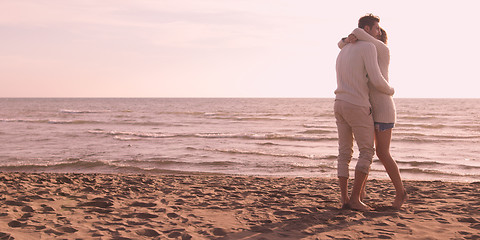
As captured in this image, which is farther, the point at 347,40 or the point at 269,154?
the point at 269,154

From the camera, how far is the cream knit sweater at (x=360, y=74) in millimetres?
3600

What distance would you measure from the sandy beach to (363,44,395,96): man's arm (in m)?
1.24

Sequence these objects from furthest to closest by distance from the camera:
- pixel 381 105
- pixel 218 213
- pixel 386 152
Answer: pixel 218 213 → pixel 386 152 → pixel 381 105

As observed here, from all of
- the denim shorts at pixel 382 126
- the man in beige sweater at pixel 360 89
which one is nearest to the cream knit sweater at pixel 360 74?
the man in beige sweater at pixel 360 89

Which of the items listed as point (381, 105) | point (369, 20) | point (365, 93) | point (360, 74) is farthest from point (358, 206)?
point (369, 20)

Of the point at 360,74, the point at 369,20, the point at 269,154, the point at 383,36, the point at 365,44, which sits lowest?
the point at 269,154

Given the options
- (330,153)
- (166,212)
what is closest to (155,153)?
(330,153)

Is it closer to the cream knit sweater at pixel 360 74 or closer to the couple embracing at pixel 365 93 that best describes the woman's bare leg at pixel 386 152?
the couple embracing at pixel 365 93

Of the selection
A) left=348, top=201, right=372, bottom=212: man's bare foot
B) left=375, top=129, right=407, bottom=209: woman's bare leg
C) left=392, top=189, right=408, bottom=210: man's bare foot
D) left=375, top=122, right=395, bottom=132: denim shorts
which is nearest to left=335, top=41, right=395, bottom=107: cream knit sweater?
left=375, top=122, right=395, bottom=132: denim shorts

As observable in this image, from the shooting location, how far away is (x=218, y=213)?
13.3 feet

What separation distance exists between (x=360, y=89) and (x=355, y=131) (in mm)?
407

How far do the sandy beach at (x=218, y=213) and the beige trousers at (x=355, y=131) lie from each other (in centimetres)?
51

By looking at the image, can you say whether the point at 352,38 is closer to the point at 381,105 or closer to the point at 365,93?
the point at 365,93

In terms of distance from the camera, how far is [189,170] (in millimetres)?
9562
